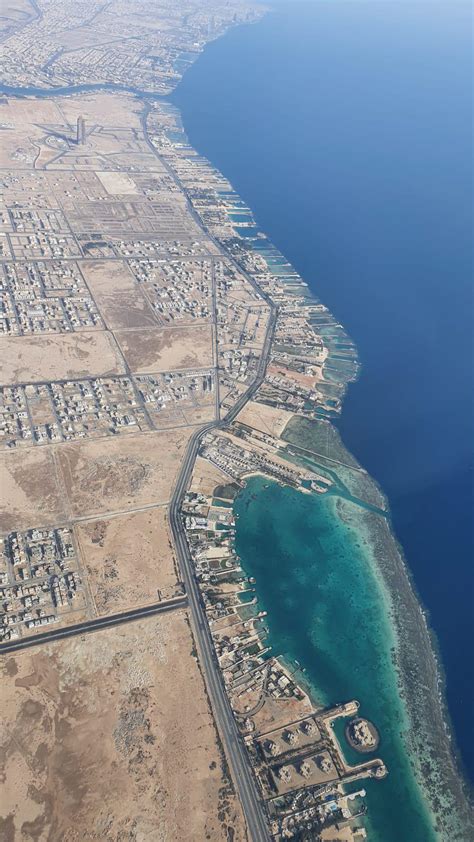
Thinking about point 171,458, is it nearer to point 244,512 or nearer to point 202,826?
point 244,512

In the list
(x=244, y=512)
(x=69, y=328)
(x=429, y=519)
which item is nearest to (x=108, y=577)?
(x=244, y=512)

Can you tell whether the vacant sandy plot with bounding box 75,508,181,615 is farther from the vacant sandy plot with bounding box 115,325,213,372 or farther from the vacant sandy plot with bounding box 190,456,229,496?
the vacant sandy plot with bounding box 115,325,213,372

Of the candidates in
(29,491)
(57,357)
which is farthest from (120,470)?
(57,357)

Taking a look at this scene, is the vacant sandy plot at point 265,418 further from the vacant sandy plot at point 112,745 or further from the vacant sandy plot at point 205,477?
the vacant sandy plot at point 112,745

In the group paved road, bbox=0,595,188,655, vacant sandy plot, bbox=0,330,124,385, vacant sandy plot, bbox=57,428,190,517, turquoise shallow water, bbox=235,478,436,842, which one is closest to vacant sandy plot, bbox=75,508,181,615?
paved road, bbox=0,595,188,655

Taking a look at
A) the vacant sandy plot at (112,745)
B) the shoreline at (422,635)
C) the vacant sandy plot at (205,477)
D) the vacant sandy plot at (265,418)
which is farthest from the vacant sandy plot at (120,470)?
the shoreline at (422,635)
